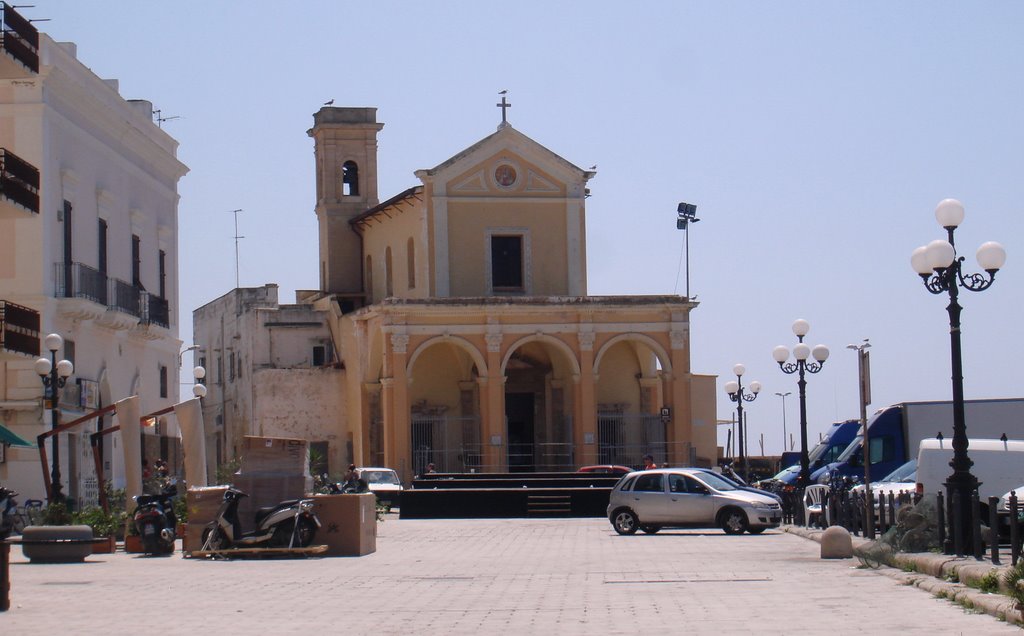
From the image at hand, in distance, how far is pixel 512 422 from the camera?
175ft

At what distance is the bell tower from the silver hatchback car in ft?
102

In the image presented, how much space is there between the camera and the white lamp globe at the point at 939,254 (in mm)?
18375

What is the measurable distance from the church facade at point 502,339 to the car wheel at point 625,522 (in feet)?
60.3

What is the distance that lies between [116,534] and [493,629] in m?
13.9

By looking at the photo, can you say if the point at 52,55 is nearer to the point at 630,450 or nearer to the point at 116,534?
the point at 116,534

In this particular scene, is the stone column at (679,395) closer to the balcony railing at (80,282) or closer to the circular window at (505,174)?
the circular window at (505,174)

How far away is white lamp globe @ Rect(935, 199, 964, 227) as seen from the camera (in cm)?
1883

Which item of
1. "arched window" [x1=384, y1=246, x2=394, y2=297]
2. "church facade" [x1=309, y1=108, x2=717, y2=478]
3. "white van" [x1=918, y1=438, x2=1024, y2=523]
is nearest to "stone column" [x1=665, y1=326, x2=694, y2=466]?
"church facade" [x1=309, y1=108, x2=717, y2=478]

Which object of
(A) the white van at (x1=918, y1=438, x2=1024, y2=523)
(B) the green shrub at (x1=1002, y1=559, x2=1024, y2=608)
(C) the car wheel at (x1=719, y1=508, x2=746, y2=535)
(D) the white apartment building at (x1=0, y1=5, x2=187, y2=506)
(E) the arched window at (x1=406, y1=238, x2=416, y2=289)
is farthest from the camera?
(E) the arched window at (x1=406, y1=238, x2=416, y2=289)

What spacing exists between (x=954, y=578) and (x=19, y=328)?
20.9 metres

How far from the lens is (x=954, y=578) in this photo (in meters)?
15.2

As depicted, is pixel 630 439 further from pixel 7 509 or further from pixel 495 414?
pixel 7 509

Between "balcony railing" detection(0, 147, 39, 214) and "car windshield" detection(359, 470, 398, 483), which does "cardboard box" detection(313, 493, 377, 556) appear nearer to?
"balcony railing" detection(0, 147, 39, 214)

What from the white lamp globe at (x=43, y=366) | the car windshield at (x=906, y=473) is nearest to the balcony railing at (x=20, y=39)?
the white lamp globe at (x=43, y=366)
